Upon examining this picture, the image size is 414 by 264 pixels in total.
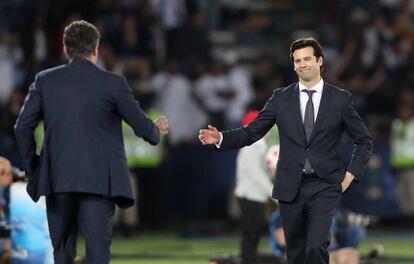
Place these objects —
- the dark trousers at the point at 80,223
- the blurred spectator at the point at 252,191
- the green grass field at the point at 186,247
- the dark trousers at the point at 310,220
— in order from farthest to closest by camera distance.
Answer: the green grass field at the point at 186,247, the blurred spectator at the point at 252,191, the dark trousers at the point at 310,220, the dark trousers at the point at 80,223

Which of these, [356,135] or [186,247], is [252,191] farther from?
[356,135]

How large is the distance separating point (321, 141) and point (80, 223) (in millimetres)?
1827

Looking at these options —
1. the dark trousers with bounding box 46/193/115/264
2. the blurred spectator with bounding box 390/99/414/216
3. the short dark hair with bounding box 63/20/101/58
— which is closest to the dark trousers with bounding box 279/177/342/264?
the dark trousers with bounding box 46/193/115/264

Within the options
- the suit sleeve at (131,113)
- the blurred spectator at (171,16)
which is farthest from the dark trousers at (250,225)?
the blurred spectator at (171,16)

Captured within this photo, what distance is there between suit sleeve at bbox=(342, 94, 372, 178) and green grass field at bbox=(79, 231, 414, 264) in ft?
17.8

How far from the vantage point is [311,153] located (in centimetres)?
885

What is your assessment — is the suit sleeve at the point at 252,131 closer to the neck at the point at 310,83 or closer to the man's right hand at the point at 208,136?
the man's right hand at the point at 208,136

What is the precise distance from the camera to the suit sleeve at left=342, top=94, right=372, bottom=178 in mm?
8906

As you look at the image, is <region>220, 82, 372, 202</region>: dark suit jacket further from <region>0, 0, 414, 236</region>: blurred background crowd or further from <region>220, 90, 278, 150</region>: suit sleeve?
<region>0, 0, 414, 236</region>: blurred background crowd

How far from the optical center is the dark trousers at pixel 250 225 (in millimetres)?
12727

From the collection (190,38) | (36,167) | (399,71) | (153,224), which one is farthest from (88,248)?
(399,71)

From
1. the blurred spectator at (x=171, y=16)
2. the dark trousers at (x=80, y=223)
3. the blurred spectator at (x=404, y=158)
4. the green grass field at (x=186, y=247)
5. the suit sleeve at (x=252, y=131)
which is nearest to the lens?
the dark trousers at (x=80, y=223)

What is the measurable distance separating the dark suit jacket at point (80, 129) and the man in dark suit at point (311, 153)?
671 millimetres

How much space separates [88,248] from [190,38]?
465 inches
